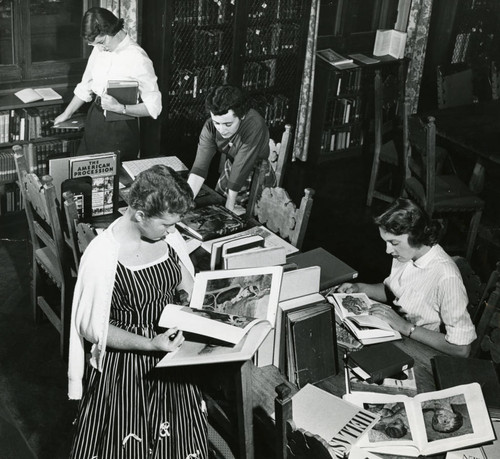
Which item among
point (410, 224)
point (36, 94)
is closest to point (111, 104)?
point (36, 94)

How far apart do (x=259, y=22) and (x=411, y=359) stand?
3.78 meters

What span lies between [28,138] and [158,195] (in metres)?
2.89

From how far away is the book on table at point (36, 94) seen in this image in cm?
491

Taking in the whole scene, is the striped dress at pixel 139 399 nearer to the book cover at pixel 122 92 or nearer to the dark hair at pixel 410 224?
the dark hair at pixel 410 224

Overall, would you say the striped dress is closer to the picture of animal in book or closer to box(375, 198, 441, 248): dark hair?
the picture of animal in book

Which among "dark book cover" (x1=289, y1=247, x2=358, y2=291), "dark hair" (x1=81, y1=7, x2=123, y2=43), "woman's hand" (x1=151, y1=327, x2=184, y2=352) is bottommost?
"dark book cover" (x1=289, y1=247, x2=358, y2=291)

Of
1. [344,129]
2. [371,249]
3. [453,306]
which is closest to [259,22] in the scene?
[344,129]

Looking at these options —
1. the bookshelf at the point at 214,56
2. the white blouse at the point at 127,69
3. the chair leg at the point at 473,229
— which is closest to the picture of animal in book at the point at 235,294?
the white blouse at the point at 127,69

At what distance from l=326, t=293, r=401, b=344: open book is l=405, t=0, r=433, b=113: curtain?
4.27 metres

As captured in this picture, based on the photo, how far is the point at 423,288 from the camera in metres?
2.97

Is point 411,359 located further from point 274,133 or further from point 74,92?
point 274,133

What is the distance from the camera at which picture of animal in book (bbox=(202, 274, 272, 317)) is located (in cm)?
243

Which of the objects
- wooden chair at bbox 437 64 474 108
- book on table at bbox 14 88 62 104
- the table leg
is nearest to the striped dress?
the table leg

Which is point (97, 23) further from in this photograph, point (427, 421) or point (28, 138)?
point (427, 421)
